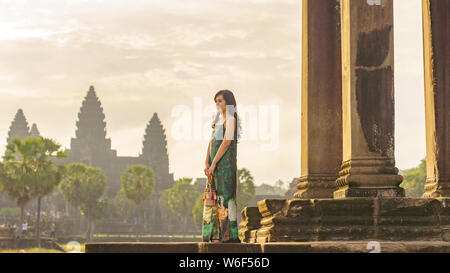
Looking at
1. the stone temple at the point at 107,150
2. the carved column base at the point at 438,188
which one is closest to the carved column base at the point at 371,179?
the carved column base at the point at 438,188

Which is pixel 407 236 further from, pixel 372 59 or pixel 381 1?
pixel 381 1

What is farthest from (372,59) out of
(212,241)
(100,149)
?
(100,149)

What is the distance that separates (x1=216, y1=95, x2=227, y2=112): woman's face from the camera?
1228 cm

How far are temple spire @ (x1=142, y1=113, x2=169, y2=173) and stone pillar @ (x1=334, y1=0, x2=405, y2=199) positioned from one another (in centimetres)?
16620

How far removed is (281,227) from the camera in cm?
1316

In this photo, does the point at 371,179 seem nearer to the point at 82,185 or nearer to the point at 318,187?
the point at 318,187

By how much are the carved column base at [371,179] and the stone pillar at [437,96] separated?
7.70ft

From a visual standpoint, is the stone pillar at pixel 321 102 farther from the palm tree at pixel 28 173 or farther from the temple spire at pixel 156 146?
the temple spire at pixel 156 146

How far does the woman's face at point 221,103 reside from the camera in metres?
12.3

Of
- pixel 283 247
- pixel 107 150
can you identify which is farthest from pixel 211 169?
pixel 107 150

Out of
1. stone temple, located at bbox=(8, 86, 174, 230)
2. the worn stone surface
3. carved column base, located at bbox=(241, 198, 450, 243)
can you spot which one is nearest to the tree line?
stone temple, located at bbox=(8, 86, 174, 230)

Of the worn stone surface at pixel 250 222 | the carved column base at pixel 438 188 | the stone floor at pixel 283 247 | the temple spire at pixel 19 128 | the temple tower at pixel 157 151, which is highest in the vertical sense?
the temple spire at pixel 19 128


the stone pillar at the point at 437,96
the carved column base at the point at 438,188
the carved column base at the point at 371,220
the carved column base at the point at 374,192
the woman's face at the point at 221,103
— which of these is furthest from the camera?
the stone pillar at the point at 437,96

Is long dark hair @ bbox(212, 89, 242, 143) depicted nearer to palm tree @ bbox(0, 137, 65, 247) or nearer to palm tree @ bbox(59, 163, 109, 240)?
palm tree @ bbox(0, 137, 65, 247)
